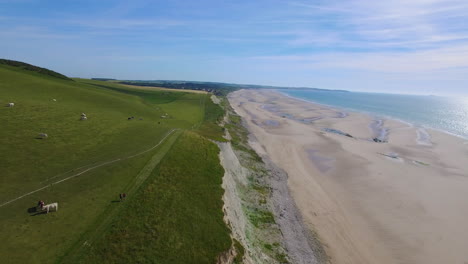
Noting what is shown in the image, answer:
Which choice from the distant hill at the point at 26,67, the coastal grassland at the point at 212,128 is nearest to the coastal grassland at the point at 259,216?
the coastal grassland at the point at 212,128

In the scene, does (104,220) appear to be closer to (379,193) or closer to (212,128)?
(379,193)

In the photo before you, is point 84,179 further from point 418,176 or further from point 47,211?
point 418,176

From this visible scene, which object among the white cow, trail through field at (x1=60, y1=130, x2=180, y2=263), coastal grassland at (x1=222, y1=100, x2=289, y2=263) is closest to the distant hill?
trail through field at (x1=60, y1=130, x2=180, y2=263)

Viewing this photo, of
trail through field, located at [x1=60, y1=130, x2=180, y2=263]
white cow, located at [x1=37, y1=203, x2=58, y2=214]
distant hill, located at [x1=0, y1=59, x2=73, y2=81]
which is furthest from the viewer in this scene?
distant hill, located at [x1=0, y1=59, x2=73, y2=81]

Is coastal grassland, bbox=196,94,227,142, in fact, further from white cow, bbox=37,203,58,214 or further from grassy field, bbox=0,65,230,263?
white cow, bbox=37,203,58,214

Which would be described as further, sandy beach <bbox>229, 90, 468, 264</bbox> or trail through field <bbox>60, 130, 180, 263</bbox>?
sandy beach <bbox>229, 90, 468, 264</bbox>

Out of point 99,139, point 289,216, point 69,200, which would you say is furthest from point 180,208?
point 99,139

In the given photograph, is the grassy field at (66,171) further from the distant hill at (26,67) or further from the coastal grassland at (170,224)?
the distant hill at (26,67)
